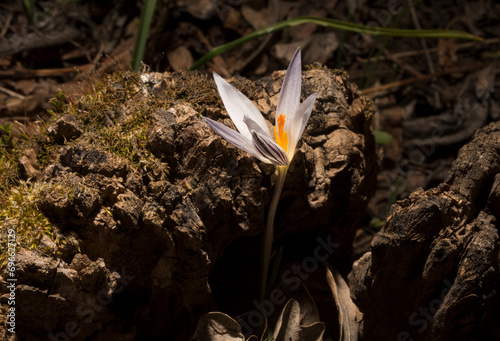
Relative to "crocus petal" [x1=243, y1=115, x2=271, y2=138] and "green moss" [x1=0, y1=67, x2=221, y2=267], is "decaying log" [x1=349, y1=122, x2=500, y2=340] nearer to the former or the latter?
"crocus petal" [x1=243, y1=115, x2=271, y2=138]

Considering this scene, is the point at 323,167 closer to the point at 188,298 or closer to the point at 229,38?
the point at 188,298

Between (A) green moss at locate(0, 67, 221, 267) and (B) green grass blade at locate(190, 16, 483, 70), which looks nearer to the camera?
(A) green moss at locate(0, 67, 221, 267)

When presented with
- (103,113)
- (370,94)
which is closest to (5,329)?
(103,113)

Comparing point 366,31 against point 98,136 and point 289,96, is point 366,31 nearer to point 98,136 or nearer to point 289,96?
point 289,96

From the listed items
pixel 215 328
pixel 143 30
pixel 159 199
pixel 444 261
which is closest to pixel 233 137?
pixel 159 199

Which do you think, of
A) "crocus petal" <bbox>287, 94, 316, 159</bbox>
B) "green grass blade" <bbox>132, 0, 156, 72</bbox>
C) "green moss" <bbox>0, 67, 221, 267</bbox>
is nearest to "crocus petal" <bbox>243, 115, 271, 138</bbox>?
"crocus petal" <bbox>287, 94, 316, 159</bbox>

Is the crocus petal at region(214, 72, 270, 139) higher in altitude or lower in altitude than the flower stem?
higher
